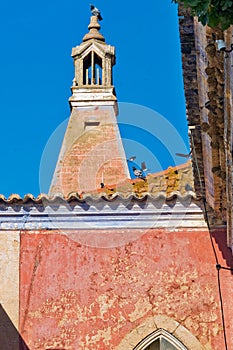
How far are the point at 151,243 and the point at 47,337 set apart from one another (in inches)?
77.1

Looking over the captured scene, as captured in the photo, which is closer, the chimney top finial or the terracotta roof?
the terracotta roof

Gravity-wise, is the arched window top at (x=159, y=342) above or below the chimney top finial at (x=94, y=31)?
below

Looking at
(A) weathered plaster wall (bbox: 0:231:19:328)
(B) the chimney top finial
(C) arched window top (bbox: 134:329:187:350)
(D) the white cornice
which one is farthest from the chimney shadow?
(B) the chimney top finial

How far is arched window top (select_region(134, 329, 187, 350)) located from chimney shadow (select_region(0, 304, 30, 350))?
159 centimetres

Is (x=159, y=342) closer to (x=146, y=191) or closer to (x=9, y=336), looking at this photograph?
(x=9, y=336)

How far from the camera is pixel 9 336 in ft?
43.5

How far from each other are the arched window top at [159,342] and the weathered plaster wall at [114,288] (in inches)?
5.2

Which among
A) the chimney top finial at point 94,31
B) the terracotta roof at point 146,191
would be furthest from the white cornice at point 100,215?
the chimney top finial at point 94,31

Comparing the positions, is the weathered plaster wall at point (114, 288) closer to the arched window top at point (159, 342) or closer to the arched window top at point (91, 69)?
the arched window top at point (159, 342)

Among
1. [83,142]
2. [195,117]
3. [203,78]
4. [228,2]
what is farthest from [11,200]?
[83,142]

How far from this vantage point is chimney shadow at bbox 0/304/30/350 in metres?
13.2

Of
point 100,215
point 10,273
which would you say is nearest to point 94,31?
point 100,215

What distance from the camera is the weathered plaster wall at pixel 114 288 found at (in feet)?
43.4

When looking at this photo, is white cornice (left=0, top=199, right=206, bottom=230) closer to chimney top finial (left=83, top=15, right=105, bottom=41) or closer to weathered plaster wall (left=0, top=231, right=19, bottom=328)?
weathered plaster wall (left=0, top=231, right=19, bottom=328)
